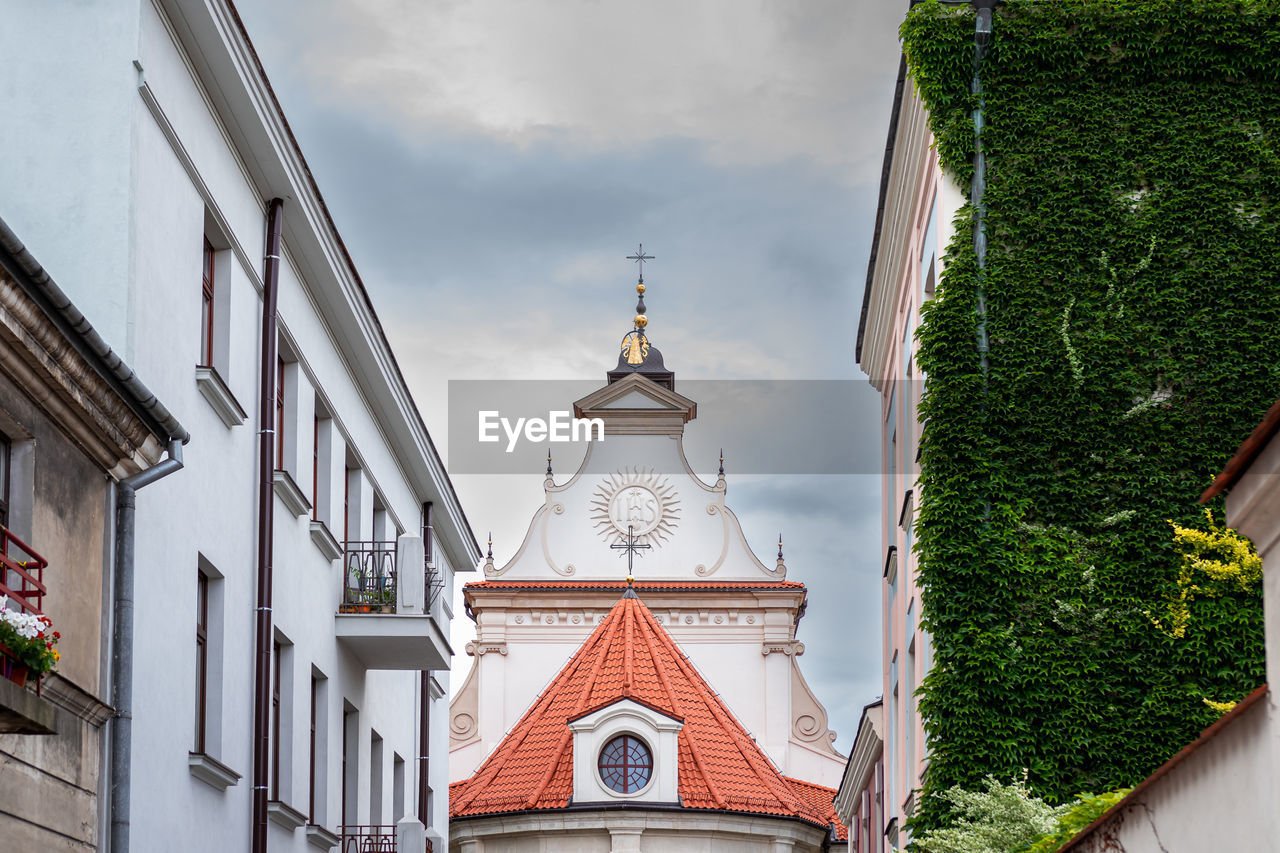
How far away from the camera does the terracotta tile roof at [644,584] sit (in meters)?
47.4

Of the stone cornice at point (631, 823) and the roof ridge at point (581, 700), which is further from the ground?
the roof ridge at point (581, 700)

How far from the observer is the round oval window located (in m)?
36.8

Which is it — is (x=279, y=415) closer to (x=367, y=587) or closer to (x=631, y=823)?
(x=367, y=587)

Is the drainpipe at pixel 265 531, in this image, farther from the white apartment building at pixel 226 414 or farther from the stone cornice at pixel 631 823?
the stone cornice at pixel 631 823

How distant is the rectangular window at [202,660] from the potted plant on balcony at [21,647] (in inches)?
230

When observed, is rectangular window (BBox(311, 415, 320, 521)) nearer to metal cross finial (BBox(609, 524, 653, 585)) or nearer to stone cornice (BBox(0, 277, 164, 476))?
stone cornice (BBox(0, 277, 164, 476))

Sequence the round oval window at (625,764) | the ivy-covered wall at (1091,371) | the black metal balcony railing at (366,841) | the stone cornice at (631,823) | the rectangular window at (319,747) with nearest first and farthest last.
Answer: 1. the ivy-covered wall at (1091,371)
2. the rectangular window at (319,747)
3. the black metal balcony railing at (366,841)
4. the stone cornice at (631,823)
5. the round oval window at (625,764)

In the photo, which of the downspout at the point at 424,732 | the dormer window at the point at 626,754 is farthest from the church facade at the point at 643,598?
the downspout at the point at 424,732

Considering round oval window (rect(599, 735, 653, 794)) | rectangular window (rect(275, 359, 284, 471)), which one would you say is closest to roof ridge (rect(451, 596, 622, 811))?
round oval window (rect(599, 735, 653, 794))

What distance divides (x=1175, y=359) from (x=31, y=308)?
42.4 ft

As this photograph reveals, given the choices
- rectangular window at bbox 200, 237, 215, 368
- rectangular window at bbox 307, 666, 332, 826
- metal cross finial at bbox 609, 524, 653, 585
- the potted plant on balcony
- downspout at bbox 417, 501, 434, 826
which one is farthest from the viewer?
metal cross finial at bbox 609, 524, 653, 585

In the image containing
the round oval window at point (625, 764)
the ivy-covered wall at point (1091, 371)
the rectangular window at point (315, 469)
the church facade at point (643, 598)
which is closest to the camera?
the ivy-covered wall at point (1091, 371)

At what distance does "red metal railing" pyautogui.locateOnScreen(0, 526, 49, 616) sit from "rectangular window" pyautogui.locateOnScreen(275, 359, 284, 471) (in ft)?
23.8

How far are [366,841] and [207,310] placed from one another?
8.79 meters
